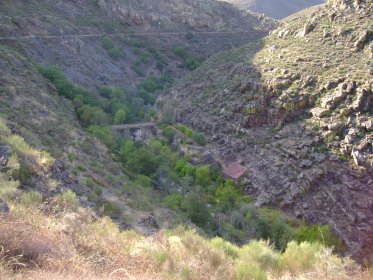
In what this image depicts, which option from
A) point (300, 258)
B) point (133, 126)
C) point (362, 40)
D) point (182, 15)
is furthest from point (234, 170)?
point (182, 15)

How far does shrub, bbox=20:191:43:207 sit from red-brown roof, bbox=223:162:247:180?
54.7 feet

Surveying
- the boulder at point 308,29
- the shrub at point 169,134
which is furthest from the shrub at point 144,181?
the boulder at point 308,29

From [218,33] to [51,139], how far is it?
44032 millimetres

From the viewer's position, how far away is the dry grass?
21.0 feet

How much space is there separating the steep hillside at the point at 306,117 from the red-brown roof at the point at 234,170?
44 centimetres

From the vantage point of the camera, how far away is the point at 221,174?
2691cm

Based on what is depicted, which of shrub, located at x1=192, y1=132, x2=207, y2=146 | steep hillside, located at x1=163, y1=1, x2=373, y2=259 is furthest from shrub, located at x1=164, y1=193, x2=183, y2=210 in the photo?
shrub, located at x1=192, y1=132, x2=207, y2=146

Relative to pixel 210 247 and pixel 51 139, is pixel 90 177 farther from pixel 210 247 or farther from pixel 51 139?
pixel 210 247

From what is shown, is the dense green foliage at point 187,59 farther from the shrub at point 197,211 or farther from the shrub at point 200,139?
the shrub at point 197,211

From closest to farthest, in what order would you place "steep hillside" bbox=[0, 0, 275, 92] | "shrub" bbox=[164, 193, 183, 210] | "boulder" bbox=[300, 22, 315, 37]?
"shrub" bbox=[164, 193, 183, 210], "boulder" bbox=[300, 22, 315, 37], "steep hillside" bbox=[0, 0, 275, 92]

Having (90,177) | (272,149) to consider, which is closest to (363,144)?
(272,149)

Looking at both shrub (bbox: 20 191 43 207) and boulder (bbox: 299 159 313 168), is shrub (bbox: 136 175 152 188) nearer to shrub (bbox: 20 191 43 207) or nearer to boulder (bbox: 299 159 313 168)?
boulder (bbox: 299 159 313 168)

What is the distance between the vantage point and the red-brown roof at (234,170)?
2605 cm

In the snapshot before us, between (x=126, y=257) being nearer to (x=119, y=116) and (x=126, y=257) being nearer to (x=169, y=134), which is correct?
(x=169, y=134)
